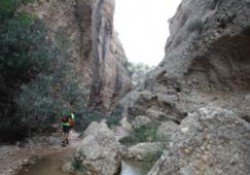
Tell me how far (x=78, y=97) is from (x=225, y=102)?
8168 millimetres

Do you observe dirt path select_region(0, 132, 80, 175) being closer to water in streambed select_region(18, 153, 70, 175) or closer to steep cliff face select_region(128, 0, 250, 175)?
water in streambed select_region(18, 153, 70, 175)

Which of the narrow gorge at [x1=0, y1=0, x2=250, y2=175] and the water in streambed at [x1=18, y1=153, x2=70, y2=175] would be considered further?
the water in streambed at [x1=18, y1=153, x2=70, y2=175]

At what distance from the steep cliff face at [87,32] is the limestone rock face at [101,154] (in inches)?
359

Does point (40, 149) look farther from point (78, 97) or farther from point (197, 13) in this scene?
point (197, 13)

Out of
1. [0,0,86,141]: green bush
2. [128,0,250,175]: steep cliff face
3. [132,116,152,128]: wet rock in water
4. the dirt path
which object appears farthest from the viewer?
[132,116,152,128]: wet rock in water

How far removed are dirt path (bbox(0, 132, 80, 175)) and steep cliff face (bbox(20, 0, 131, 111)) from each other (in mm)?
6911

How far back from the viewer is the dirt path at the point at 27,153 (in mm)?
12861

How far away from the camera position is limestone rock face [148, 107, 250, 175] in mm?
6969

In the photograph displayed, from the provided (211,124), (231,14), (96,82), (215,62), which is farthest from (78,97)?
(211,124)

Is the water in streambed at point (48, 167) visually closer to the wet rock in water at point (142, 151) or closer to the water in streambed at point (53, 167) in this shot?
the water in streambed at point (53, 167)

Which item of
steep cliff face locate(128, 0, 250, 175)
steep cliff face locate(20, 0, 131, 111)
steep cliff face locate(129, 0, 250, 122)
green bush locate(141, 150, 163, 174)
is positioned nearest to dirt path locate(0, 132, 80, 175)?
green bush locate(141, 150, 163, 174)

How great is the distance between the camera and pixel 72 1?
27.8 metres

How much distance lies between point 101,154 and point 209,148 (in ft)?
22.6

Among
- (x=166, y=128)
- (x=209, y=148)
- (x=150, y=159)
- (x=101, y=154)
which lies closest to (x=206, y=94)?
(x=166, y=128)
